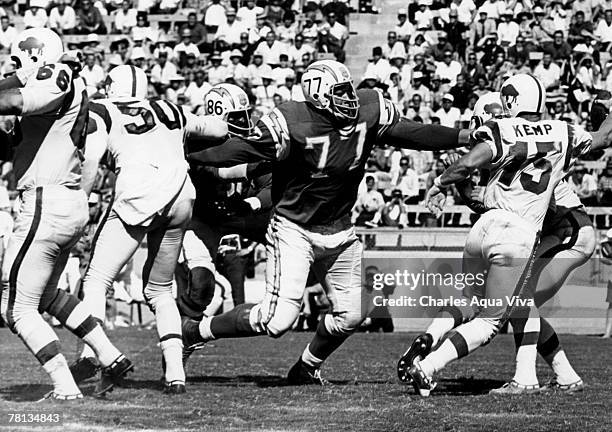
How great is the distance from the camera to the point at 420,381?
302 inches

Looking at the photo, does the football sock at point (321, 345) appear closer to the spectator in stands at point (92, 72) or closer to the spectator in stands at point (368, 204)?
the spectator in stands at point (368, 204)

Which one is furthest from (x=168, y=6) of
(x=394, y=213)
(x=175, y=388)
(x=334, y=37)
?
(x=175, y=388)

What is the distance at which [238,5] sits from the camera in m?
24.1

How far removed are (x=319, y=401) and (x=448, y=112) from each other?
13.0 meters

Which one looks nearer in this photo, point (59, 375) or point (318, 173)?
Answer: point (59, 375)

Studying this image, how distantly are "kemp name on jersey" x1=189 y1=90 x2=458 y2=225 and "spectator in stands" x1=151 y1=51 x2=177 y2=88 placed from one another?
1436cm

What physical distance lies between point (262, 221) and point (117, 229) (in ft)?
6.59

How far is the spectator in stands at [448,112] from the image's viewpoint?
1978 cm

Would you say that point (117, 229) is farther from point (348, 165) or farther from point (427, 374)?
point (427, 374)

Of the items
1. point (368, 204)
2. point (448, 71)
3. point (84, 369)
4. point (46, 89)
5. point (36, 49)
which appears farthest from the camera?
point (448, 71)

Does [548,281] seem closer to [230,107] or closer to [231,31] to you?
[230,107]

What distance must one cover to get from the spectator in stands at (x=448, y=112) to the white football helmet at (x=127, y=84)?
477 inches

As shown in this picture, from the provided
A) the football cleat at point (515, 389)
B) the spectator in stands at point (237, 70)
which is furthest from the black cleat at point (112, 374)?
the spectator in stands at point (237, 70)

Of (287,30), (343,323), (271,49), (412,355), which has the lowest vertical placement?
(271,49)
